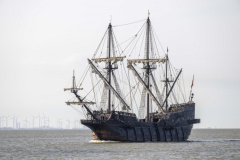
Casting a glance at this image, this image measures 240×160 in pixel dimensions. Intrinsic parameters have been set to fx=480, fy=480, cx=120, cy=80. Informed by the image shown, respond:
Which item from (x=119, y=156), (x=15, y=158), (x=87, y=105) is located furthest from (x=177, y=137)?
(x=15, y=158)

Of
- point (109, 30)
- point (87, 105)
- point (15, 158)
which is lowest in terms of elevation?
point (15, 158)

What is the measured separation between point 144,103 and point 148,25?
49.3 ft

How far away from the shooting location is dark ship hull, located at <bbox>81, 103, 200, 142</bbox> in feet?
262

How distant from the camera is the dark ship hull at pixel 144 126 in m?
80.0

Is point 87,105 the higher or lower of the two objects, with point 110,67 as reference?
lower

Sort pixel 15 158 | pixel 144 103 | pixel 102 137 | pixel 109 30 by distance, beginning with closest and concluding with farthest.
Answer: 1. pixel 15 158
2. pixel 102 137
3. pixel 109 30
4. pixel 144 103

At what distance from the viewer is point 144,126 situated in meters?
84.9

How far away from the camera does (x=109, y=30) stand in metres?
86.8

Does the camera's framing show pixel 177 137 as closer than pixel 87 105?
No

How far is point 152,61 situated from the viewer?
92.8 metres

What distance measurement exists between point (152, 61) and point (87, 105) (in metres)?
18.3

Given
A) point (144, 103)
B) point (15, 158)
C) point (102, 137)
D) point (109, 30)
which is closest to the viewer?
point (15, 158)

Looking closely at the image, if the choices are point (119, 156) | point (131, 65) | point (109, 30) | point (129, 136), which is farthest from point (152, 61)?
point (119, 156)

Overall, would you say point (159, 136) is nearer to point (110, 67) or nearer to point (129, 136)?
point (129, 136)
